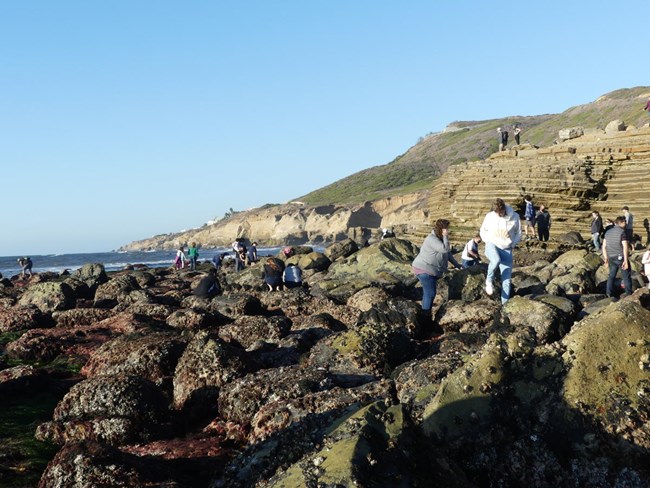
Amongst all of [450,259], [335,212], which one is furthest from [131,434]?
[335,212]

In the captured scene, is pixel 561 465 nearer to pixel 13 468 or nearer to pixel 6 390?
pixel 13 468

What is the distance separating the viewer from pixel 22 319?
18.2 meters

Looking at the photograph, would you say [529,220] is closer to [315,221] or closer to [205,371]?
[205,371]

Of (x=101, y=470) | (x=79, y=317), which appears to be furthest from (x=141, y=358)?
(x=79, y=317)

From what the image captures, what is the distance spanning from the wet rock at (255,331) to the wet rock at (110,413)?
14.0 feet

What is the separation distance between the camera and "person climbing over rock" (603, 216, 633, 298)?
14.6 m

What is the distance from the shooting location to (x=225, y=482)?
18.2ft

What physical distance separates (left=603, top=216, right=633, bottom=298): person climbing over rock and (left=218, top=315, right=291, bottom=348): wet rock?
835 cm

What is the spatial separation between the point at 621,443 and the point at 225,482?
12.2 feet

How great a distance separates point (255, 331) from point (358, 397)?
6.50 meters

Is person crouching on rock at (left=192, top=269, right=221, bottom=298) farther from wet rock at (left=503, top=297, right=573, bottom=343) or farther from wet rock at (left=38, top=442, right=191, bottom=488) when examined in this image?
wet rock at (left=38, top=442, right=191, bottom=488)

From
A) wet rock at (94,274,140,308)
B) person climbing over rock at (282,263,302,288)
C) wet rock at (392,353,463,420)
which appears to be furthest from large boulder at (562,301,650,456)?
wet rock at (94,274,140,308)

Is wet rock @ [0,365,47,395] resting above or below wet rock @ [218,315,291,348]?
above

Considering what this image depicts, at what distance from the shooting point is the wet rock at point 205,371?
952 cm
